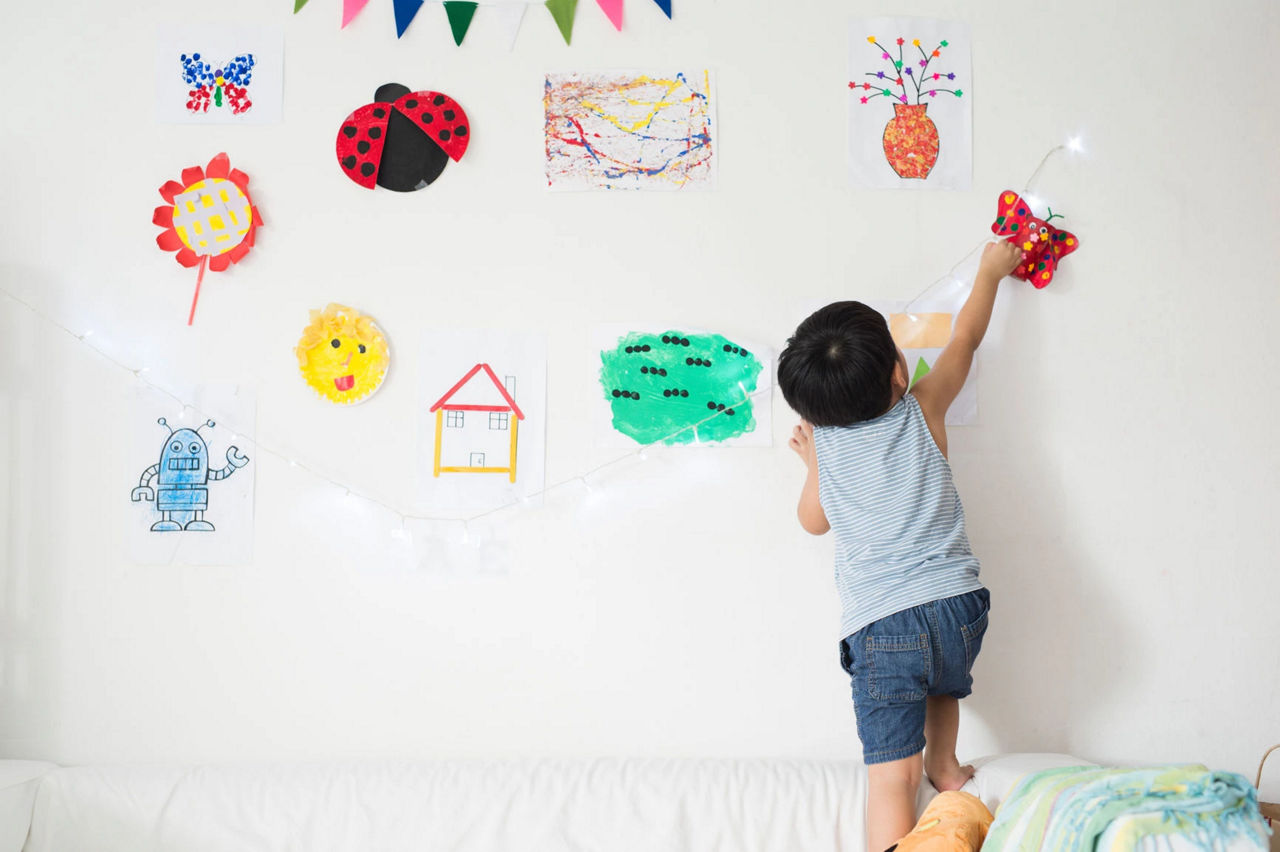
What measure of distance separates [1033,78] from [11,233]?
2074 mm

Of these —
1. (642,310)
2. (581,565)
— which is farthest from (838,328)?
(581,565)

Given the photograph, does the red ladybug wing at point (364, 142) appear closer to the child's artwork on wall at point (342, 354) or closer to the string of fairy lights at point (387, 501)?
the child's artwork on wall at point (342, 354)

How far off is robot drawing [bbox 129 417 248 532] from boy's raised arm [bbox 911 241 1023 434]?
1.33m

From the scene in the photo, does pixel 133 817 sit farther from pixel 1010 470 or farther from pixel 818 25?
pixel 818 25

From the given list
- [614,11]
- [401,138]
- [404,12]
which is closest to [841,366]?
[614,11]

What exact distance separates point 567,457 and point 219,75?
1.03 meters

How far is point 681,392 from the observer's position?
1685 millimetres

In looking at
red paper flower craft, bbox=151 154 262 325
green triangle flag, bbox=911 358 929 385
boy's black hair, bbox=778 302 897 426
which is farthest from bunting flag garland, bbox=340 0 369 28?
green triangle flag, bbox=911 358 929 385

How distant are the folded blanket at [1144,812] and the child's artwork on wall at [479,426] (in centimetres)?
102

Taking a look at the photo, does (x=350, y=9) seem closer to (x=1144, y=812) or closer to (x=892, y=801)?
(x=892, y=801)

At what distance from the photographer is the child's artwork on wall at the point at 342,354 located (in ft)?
5.51

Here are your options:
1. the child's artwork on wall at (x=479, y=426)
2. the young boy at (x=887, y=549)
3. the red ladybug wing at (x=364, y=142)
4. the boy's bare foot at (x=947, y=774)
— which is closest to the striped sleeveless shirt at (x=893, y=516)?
the young boy at (x=887, y=549)

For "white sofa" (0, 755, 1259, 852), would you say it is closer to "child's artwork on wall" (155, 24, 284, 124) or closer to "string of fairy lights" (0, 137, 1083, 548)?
"string of fairy lights" (0, 137, 1083, 548)

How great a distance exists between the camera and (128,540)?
5.51 feet
